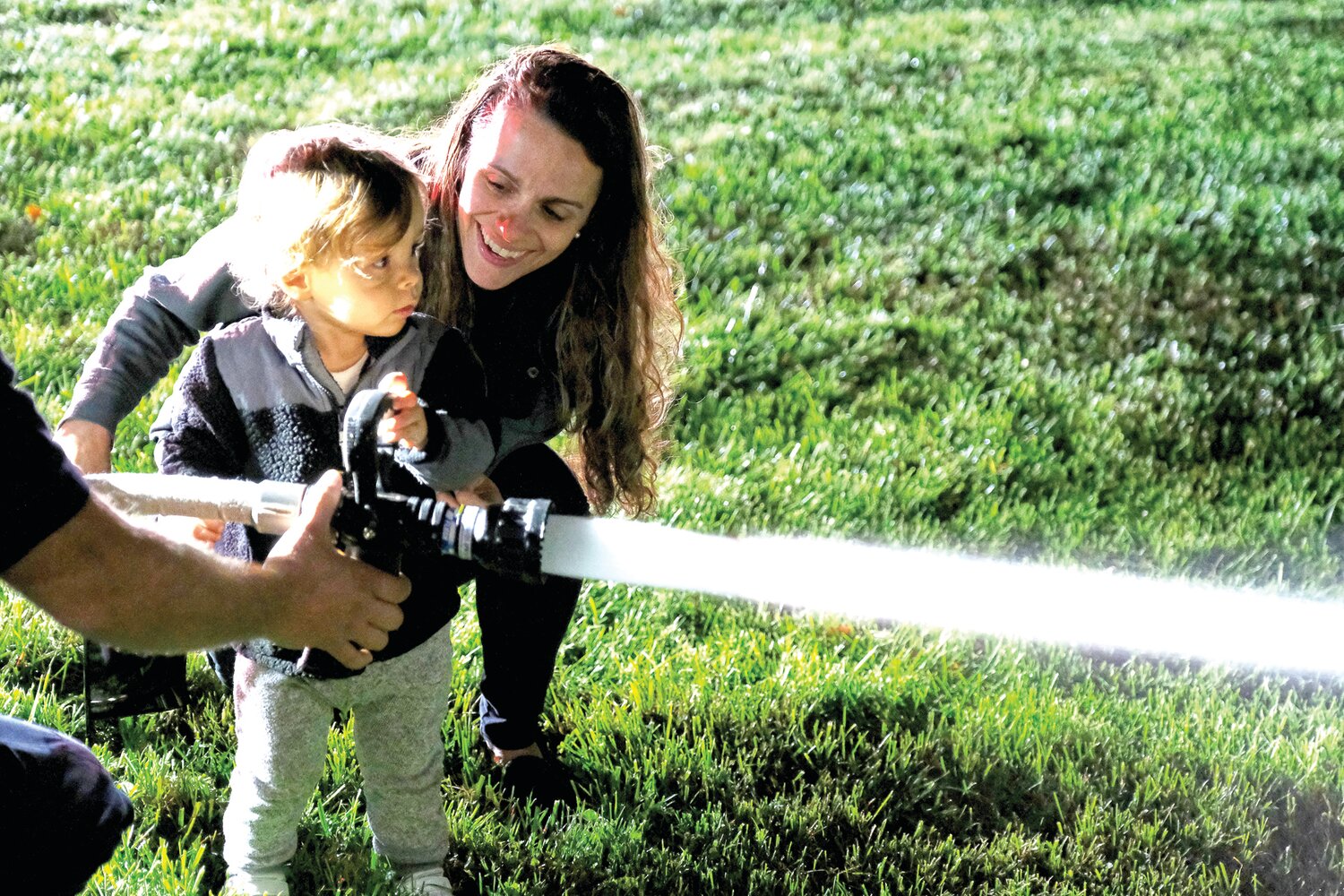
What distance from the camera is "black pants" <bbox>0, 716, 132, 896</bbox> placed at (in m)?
1.73

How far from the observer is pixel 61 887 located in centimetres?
179

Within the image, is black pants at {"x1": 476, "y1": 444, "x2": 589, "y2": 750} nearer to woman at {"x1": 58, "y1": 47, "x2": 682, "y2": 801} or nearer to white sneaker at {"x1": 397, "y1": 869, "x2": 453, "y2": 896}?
woman at {"x1": 58, "y1": 47, "x2": 682, "y2": 801}

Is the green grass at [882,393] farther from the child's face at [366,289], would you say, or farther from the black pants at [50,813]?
the child's face at [366,289]

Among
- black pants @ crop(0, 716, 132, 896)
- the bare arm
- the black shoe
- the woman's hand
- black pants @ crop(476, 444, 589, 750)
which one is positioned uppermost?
the bare arm

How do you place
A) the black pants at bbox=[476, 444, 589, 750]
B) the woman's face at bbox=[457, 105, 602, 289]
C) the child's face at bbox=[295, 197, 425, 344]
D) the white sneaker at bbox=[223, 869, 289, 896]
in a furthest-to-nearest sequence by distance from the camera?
the black pants at bbox=[476, 444, 589, 750]
the woman's face at bbox=[457, 105, 602, 289]
the white sneaker at bbox=[223, 869, 289, 896]
the child's face at bbox=[295, 197, 425, 344]

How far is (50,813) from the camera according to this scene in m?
1.77

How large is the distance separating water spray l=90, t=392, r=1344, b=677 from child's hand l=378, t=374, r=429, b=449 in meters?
0.22

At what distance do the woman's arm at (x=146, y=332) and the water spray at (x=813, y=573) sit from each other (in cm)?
50

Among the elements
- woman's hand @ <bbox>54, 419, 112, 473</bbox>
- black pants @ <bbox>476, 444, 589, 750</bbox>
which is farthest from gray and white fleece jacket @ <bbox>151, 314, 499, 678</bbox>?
black pants @ <bbox>476, 444, 589, 750</bbox>

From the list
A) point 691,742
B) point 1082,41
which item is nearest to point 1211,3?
point 1082,41

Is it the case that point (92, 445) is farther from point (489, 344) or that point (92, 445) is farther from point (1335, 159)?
point (1335, 159)

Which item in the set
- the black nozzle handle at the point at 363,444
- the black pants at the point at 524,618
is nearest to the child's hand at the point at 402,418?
the black nozzle handle at the point at 363,444

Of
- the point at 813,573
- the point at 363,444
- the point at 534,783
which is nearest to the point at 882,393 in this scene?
the point at 534,783

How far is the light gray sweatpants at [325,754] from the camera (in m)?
2.39
